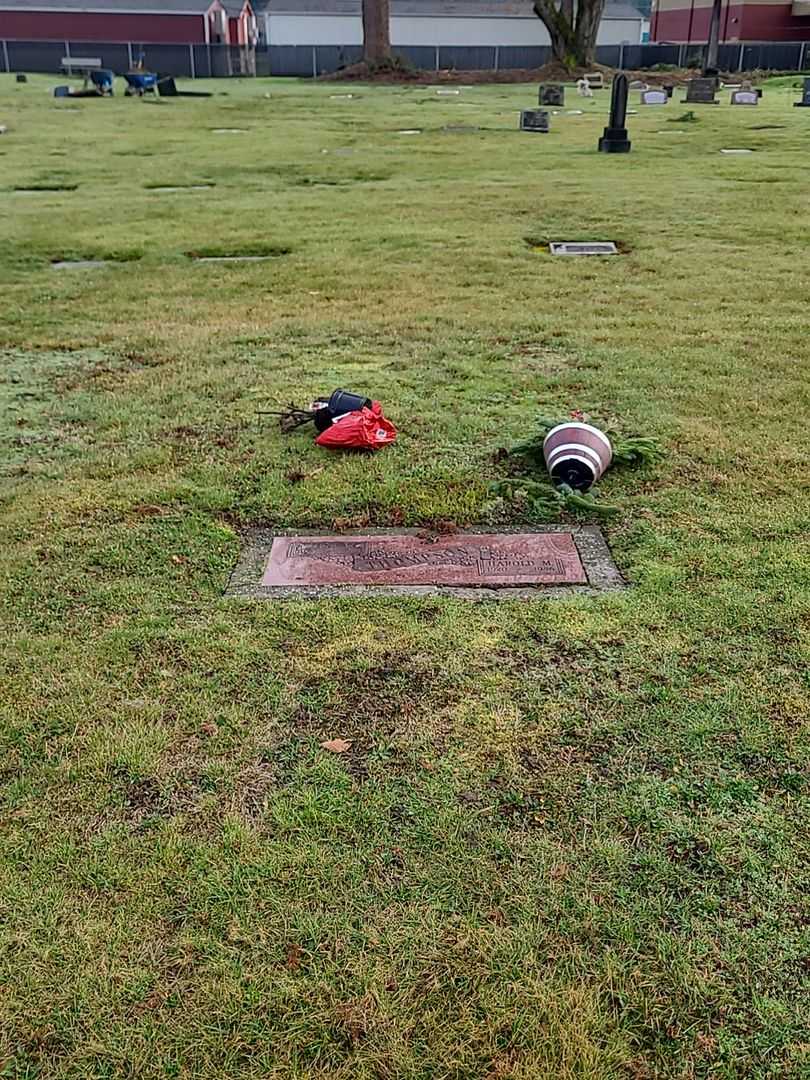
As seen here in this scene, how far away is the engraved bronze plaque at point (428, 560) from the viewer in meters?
2.87

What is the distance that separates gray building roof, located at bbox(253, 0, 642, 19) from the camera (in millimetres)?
48312

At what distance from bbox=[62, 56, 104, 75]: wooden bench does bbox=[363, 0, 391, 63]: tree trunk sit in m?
11.8

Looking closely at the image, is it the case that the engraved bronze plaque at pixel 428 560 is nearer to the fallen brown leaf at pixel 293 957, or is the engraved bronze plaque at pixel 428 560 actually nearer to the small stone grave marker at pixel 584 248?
the fallen brown leaf at pixel 293 957

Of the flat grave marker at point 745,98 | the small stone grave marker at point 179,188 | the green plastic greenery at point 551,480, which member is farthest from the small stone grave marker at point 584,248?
the flat grave marker at point 745,98

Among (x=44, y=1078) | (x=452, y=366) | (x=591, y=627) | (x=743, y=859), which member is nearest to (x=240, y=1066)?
(x=44, y=1078)

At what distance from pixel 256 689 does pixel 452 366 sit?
279 cm

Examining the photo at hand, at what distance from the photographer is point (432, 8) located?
48656 mm

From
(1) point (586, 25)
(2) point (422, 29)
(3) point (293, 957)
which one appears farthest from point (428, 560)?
(2) point (422, 29)

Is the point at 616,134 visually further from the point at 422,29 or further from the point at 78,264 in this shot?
the point at 422,29

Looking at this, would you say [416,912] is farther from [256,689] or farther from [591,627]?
[591,627]

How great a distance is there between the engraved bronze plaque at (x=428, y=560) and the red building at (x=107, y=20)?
51.8 metres

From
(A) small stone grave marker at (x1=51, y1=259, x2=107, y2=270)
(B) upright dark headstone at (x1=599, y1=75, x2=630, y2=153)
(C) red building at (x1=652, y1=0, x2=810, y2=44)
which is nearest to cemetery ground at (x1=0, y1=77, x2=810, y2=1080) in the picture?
(A) small stone grave marker at (x1=51, y1=259, x2=107, y2=270)

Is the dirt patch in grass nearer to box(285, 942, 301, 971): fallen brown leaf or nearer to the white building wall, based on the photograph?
box(285, 942, 301, 971): fallen brown leaf

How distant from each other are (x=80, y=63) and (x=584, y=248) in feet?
128
